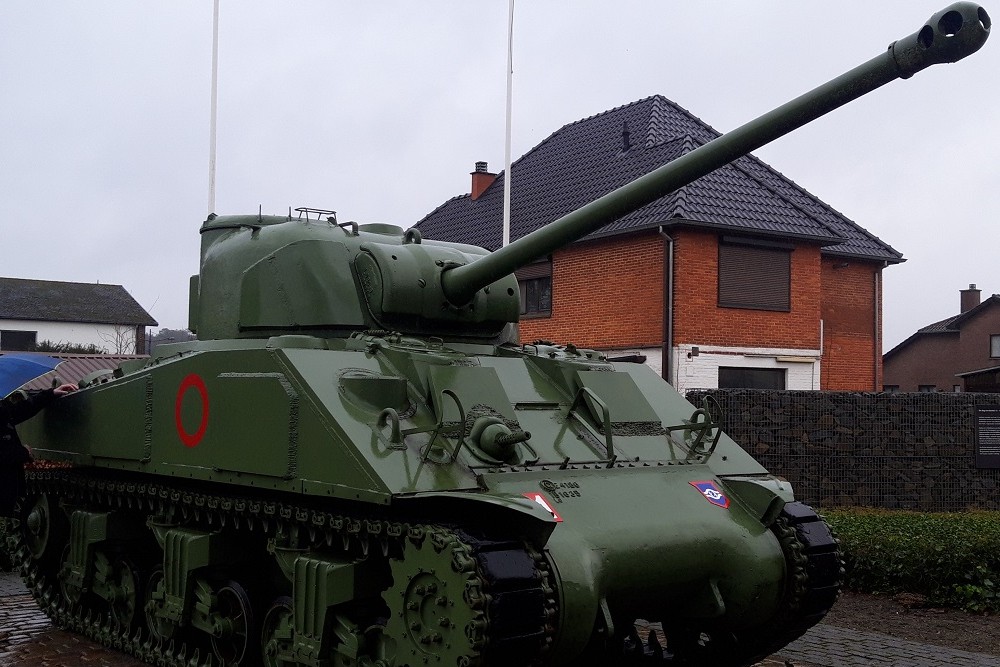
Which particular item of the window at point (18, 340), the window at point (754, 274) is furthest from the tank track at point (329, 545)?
the window at point (18, 340)

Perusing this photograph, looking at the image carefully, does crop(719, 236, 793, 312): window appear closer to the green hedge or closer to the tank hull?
the green hedge

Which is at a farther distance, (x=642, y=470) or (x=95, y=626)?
(x=95, y=626)

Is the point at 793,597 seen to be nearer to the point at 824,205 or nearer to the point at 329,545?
the point at 329,545

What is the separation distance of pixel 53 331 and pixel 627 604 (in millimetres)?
48686

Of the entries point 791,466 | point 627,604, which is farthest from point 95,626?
point 791,466

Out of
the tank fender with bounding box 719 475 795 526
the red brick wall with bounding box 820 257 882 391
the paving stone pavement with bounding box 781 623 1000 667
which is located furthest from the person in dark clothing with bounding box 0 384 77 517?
the red brick wall with bounding box 820 257 882 391

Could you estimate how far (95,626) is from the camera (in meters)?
10.3

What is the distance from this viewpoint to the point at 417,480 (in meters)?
6.94

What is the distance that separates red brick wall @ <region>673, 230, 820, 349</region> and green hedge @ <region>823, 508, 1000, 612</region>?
10090mm

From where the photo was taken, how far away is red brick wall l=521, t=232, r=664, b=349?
23.5 metres

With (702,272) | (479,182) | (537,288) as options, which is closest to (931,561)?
(702,272)

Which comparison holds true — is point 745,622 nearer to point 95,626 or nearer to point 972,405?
point 95,626

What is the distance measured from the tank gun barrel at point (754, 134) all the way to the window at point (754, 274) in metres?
15.4

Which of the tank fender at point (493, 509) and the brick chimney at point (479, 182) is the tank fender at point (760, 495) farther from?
the brick chimney at point (479, 182)
